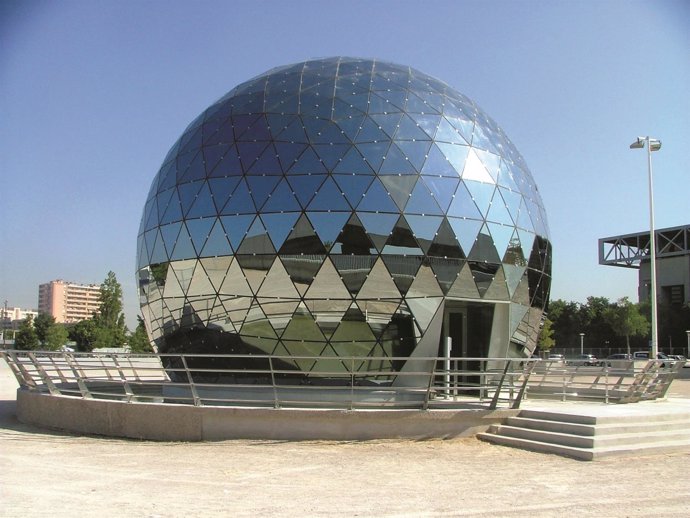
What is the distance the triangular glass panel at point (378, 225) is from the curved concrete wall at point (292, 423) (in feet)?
13.3

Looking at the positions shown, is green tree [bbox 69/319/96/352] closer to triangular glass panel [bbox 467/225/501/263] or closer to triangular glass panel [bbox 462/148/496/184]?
triangular glass panel [bbox 462/148/496/184]

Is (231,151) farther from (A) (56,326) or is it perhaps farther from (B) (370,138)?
(A) (56,326)

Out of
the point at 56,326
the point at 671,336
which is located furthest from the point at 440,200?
the point at 671,336

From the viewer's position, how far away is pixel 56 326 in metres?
76.6

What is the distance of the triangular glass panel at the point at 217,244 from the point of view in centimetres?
1627

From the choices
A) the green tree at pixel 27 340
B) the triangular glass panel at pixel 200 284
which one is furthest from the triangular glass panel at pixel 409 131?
the green tree at pixel 27 340

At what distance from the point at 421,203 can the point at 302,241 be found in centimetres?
298

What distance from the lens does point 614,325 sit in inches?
3413

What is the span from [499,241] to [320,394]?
19.2ft

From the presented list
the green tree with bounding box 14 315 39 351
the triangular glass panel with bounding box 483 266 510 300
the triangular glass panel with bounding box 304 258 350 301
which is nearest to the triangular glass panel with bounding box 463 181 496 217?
the triangular glass panel with bounding box 483 266 510 300

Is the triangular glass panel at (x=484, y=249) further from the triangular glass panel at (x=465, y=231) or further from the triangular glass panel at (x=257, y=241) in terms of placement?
the triangular glass panel at (x=257, y=241)

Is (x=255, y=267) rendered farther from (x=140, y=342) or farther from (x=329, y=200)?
(x=140, y=342)

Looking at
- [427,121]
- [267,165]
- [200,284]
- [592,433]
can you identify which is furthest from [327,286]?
[592,433]

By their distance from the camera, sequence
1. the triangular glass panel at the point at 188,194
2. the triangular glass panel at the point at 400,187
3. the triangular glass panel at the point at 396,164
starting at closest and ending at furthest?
1. the triangular glass panel at the point at 400,187
2. the triangular glass panel at the point at 396,164
3. the triangular glass panel at the point at 188,194
